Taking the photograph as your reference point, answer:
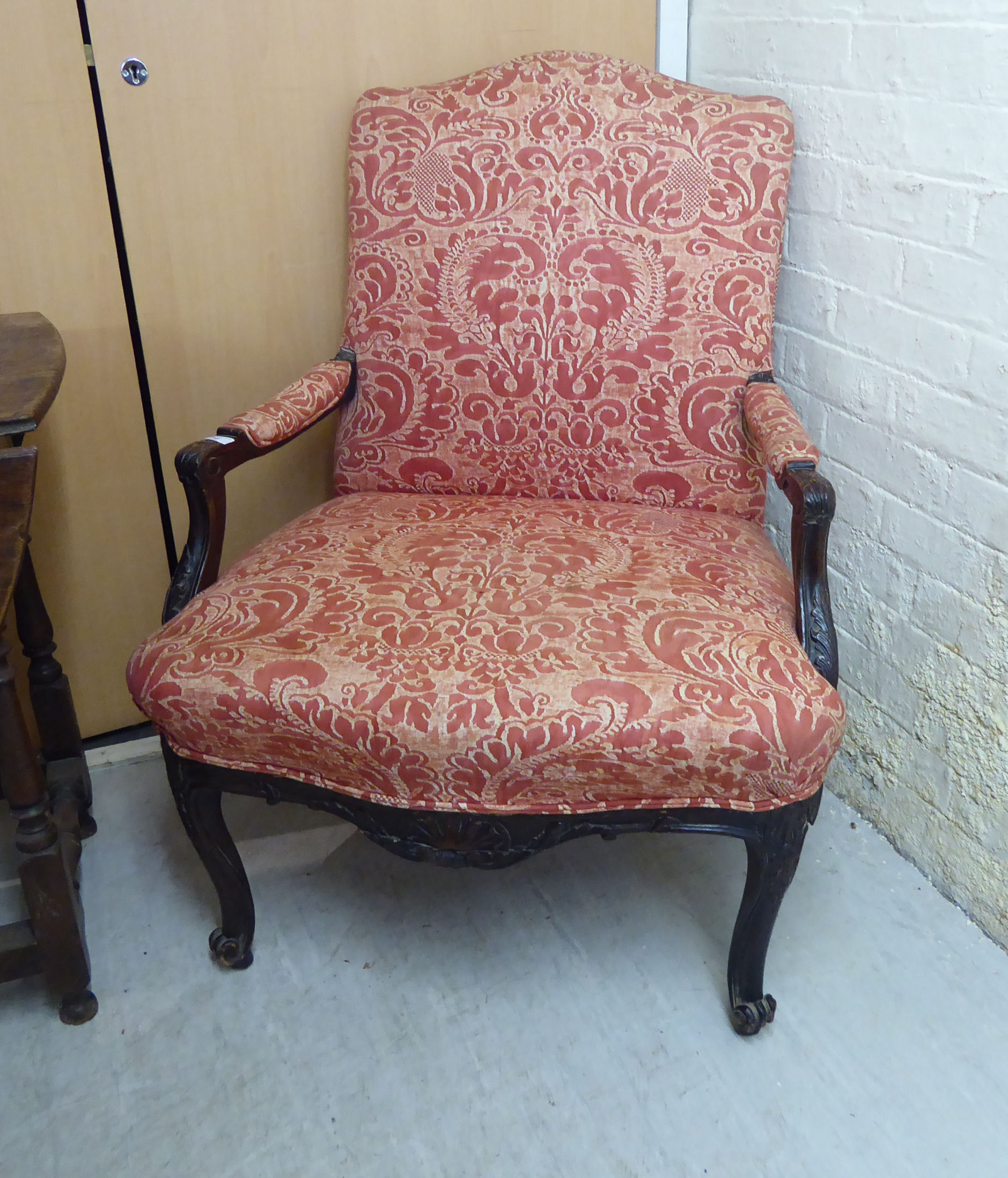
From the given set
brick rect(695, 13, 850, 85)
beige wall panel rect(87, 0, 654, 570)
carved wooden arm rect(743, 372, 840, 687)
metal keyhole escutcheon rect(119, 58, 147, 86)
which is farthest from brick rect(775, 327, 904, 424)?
metal keyhole escutcheon rect(119, 58, 147, 86)

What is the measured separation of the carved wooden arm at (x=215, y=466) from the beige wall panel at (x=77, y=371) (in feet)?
1.23

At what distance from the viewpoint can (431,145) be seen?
1527mm

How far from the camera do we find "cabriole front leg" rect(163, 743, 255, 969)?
1.25 meters

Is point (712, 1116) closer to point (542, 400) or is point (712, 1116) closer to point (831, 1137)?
→ point (831, 1137)

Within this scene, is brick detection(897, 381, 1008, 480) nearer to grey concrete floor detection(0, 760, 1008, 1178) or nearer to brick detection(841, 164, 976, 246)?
brick detection(841, 164, 976, 246)

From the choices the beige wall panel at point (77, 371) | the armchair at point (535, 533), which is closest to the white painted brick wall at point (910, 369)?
the armchair at point (535, 533)

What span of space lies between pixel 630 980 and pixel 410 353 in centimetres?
93

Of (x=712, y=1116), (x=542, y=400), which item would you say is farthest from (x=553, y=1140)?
(x=542, y=400)

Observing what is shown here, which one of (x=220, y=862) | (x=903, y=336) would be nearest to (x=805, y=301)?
(x=903, y=336)

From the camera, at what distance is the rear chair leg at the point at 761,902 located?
1.16m

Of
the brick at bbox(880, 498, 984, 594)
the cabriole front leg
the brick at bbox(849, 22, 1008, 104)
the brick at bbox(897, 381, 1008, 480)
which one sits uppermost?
the brick at bbox(849, 22, 1008, 104)

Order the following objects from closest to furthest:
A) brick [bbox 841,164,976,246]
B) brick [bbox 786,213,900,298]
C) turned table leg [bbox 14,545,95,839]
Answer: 1. brick [bbox 841,164,976,246]
2. brick [bbox 786,213,900,298]
3. turned table leg [bbox 14,545,95,839]

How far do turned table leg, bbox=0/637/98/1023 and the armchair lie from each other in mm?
168

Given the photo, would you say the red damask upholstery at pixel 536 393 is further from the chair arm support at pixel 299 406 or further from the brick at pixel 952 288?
the brick at pixel 952 288
